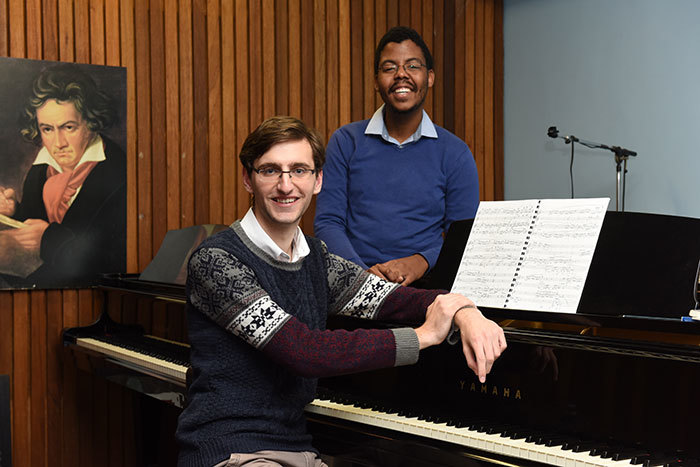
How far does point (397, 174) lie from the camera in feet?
9.75

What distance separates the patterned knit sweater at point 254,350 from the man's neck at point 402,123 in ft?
3.81

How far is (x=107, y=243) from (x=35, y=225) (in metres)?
0.39

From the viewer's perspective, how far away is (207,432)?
1796 millimetres

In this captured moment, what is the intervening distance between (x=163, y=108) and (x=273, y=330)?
296 cm

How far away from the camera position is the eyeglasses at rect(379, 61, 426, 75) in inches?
113

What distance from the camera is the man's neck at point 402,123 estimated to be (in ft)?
9.75

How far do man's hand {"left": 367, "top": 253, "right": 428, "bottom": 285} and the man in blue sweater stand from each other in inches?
10.5

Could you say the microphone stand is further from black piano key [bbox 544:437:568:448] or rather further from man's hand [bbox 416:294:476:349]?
black piano key [bbox 544:437:568:448]

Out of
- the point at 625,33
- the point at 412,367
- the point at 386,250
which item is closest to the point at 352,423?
the point at 412,367

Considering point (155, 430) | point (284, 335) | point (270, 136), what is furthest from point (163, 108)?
point (284, 335)

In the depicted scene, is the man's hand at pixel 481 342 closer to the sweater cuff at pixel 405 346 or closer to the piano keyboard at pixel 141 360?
the sweater cuff at pixel 405 346

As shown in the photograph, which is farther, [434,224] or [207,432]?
[434,224]

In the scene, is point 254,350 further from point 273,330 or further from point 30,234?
point 30,234

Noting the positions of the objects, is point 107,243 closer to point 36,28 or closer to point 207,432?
point 36,28
